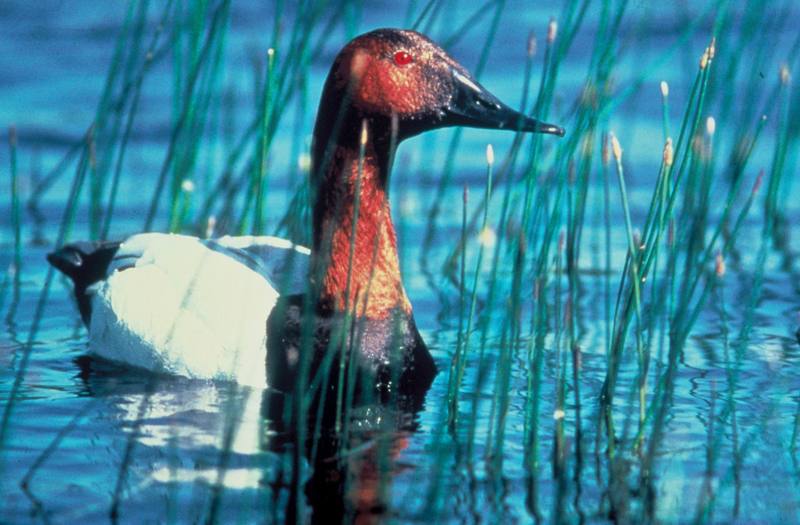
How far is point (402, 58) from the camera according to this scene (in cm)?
571

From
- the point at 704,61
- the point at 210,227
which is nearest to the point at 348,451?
Answer: the point at 704,61

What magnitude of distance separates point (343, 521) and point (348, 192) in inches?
66.2

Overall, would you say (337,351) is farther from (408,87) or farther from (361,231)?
(408,87)

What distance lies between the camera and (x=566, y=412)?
540 centimetres

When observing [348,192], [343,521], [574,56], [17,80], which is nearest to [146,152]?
[17,80]

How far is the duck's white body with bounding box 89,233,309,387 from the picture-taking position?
5.83 metres

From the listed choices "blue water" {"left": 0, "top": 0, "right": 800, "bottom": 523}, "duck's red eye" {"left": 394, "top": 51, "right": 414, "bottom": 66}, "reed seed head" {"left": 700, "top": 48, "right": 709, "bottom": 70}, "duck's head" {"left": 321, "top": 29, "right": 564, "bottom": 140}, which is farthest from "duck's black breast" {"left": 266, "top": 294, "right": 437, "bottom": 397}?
"reed seed head" {"left": 700, "top": 48, "right": 709, "bottom": 70}

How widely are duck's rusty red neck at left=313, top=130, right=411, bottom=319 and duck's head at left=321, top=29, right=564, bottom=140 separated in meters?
0.15

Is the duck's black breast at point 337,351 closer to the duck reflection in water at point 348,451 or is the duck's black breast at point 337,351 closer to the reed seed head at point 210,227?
the duck reflection in water at point 348,451

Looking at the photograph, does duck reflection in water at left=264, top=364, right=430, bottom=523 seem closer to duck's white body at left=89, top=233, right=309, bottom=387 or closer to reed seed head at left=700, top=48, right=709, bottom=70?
duck's white body at left=89, top=233, right=309, bottom=387

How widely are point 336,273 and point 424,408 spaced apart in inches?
25.6

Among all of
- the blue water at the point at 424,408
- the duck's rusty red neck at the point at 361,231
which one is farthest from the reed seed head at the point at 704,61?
the duck's rusty red neck at the point at 361,231

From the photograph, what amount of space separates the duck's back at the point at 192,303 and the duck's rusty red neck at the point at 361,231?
0.21 meters

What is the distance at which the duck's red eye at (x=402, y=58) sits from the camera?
571 cm
